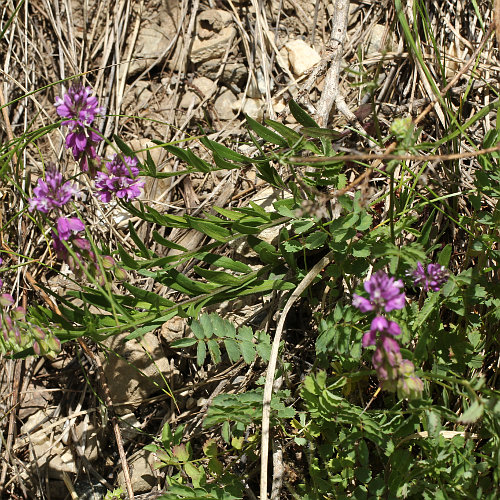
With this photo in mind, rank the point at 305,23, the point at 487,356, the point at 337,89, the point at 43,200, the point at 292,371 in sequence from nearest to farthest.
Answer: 1. the point at 43,200
2. the point at 487,356
3. the point at 292,371
4. the point at 337,89
5. the point at 305,23

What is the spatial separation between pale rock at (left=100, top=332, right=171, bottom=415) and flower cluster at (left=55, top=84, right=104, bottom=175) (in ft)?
2.95

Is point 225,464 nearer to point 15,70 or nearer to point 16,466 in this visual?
point 16,466

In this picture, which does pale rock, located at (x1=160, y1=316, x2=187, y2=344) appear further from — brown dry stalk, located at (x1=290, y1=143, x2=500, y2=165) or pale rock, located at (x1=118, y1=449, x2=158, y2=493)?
brown dry stalk, located at (x1=290, y1=143, x2=500, y2=165)

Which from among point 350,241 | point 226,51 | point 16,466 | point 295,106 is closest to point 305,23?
point 226,51

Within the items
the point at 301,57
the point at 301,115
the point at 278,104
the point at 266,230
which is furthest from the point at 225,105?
the point at 301,115

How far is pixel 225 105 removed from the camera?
2.99 meters

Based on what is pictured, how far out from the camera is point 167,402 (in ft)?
8.28

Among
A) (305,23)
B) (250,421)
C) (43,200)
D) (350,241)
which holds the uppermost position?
(305,23)

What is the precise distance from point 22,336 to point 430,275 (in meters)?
1.27

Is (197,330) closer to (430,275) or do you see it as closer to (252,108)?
(430,275)

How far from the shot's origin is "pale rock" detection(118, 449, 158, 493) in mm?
→ 2379

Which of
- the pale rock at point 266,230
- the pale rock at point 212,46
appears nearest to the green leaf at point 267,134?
the pale rock at point 266,230

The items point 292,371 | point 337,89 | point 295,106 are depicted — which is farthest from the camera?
point 337,89

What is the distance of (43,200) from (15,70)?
5.51 ft
